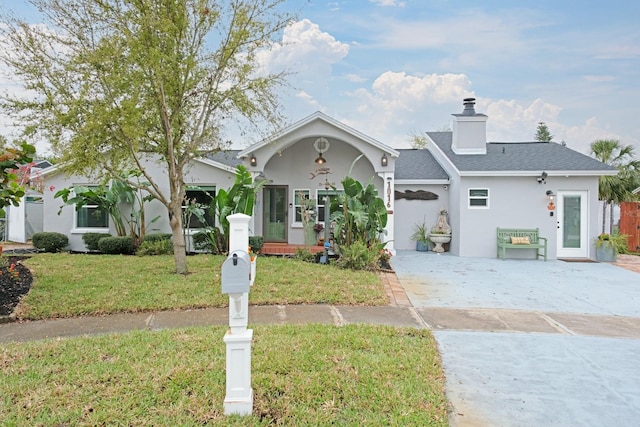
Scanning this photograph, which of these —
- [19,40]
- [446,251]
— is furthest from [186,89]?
[446,251]

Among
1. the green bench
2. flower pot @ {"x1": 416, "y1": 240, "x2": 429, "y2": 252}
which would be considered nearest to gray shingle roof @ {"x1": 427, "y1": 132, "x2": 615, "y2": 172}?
the green bench

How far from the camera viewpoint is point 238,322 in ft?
9.87

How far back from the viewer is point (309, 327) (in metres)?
5.30

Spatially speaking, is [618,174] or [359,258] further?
[618,174]

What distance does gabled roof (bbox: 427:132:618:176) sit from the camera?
12781mm

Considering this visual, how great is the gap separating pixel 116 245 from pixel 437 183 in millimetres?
11249

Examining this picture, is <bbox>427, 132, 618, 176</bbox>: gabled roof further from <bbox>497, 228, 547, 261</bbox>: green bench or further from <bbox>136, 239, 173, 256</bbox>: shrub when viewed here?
<bbox>136, 239, 173, 256</bbox>: shrub

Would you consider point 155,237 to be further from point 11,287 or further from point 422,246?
point 422,246

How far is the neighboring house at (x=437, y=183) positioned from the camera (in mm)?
12828

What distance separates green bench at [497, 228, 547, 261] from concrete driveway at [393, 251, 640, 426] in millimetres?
2849

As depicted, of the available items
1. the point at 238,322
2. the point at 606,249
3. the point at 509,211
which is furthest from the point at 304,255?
the point at 606,249

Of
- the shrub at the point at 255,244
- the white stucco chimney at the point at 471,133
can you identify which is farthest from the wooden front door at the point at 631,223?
the shrub at the point at 255,244

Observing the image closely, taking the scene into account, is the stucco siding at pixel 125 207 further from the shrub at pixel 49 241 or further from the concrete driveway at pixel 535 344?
the concrete driveway at pixel 535 344

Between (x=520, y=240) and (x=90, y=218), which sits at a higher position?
(x=90, y=218)
